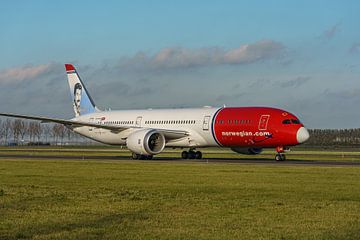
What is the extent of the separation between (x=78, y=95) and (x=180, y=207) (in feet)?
161

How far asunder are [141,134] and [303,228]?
35679mm

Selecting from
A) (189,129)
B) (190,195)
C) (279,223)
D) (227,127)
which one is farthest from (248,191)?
(189,129)

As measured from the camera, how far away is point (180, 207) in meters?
16.5

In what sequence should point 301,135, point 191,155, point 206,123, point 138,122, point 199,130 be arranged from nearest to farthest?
point 301,135 → point 206,123 → point 199,130 → point 191,155 → point 138,122

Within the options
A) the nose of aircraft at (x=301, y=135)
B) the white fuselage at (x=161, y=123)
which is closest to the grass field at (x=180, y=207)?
the nose of aircraft at (x=301, y=135)

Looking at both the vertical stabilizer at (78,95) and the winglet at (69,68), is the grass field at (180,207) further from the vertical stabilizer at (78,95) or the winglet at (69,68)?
the winglet at (69,68)

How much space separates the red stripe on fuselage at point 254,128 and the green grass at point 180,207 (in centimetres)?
1752

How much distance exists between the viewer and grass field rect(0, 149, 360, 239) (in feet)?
41.0

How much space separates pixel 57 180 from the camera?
2627cm

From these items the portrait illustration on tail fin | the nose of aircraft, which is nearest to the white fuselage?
the portrait illustration on tail fin

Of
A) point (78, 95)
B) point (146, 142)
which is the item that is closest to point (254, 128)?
point (146, 142)

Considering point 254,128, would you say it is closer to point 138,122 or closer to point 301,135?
point 301,135

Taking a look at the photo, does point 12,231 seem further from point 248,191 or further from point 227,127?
point 227,127

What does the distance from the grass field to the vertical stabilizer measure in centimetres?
3604
